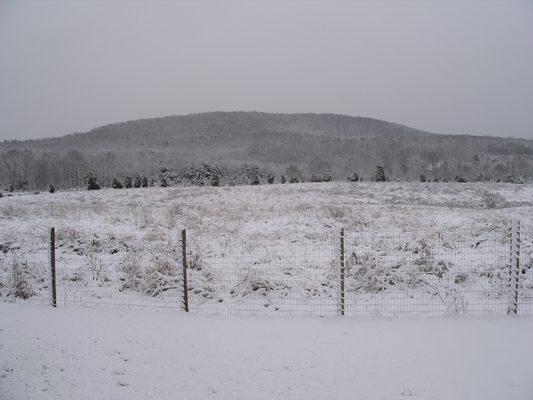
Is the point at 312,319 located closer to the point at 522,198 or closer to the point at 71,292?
the point at 71,292

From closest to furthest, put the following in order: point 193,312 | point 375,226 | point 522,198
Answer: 1. point 193,312
2. point 375,226
3. point 522,198

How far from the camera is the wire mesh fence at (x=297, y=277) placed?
663cm

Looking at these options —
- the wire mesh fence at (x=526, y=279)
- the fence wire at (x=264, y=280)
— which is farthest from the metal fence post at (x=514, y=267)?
the fence wire at (x=264, y=280)

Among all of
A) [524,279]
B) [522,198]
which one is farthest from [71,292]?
[522,198]

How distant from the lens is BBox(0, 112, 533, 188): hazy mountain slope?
2771 inches

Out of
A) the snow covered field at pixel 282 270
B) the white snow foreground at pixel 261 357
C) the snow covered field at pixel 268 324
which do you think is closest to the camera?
the white snow foreground at pixel 261 357

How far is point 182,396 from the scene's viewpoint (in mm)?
3883

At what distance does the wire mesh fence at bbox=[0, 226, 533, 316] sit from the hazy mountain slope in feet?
207

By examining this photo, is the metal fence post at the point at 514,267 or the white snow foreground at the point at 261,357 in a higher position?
the metal fence post at the point at 514,267

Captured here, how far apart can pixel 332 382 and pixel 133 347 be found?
8.89 feet

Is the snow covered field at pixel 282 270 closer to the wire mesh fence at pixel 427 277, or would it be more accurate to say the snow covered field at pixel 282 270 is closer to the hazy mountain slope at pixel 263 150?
the wire mesh fence at pixel 427 277

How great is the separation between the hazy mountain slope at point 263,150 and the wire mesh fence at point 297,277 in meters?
63.1

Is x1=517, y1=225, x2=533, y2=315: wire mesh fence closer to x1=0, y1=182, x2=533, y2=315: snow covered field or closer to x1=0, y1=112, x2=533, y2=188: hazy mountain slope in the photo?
x1=0, y1=182, x2=533, y2=315: snow covered field

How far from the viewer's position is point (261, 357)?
15.3 ft
